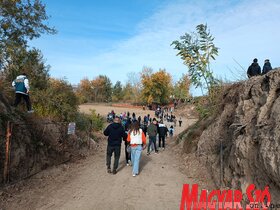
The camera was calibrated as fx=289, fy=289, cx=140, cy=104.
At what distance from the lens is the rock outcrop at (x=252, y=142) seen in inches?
223

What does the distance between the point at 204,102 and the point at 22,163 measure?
11.1 metres

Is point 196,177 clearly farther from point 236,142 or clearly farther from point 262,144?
point 262,144

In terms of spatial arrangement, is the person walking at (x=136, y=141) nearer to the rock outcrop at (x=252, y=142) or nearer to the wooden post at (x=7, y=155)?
the rock outcrop at (x=252, y=142)

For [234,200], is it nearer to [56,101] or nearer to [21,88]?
[21,88]

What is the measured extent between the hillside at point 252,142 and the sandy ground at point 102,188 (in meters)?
1.09

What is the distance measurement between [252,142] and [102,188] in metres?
4.40

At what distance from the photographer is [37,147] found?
31.3ft

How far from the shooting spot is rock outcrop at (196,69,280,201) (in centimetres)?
566

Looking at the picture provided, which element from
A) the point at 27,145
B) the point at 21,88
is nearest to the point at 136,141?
the point at 27,145

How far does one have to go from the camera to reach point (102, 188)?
8.45 m

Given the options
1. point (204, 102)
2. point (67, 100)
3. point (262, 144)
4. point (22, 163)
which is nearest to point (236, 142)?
point (262, 144)

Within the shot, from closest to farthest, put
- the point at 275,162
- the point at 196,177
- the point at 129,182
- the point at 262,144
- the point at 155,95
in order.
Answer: the point at 275,162 < the point at 262,144 < the point at 129,182 < the point at 196,177 < the point at 155,95

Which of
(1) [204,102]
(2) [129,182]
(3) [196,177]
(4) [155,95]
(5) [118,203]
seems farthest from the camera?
(4) [155,95]

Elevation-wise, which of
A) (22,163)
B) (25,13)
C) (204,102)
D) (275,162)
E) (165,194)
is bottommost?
(165,194)
